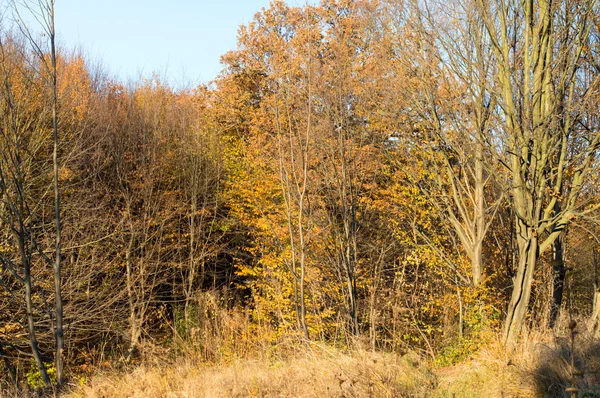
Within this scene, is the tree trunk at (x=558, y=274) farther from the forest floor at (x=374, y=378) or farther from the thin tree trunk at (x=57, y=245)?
the thin tree trunk at (x=57, y=245)

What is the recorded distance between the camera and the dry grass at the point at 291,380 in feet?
16.9

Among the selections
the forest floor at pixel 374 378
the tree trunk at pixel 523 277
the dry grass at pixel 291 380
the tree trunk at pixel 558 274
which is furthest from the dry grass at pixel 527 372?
the tree trunk at pixel 558 274

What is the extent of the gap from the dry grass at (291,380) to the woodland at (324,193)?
0.99 ft

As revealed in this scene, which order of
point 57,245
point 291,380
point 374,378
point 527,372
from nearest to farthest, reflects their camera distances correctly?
point 374,378, point 527,372, point 291,380, point 57,245

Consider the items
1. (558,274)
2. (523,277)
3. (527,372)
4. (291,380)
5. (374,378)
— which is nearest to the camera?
(374,378)

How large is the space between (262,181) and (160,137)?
14.6 feet

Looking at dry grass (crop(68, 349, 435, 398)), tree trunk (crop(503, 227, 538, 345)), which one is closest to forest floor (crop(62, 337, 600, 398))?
dry grass (crop(68, 349, 435, 398))

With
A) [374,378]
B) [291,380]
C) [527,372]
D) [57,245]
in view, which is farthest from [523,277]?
[57,245]

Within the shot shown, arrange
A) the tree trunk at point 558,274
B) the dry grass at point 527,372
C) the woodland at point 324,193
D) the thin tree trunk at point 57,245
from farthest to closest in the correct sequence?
the tree trunk at point 558,274
the woodland at point 324,193
the thin tree trunk at point 57,245
the dry grass at point 527,372

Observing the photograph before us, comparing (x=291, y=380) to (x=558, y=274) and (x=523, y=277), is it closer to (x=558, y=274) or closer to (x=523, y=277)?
(x=523, y=277)

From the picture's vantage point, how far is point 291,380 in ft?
18.5

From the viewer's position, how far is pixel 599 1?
825cm

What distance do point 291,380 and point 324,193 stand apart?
6.20 m

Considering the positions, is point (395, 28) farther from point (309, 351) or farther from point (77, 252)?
point (77, 252)
